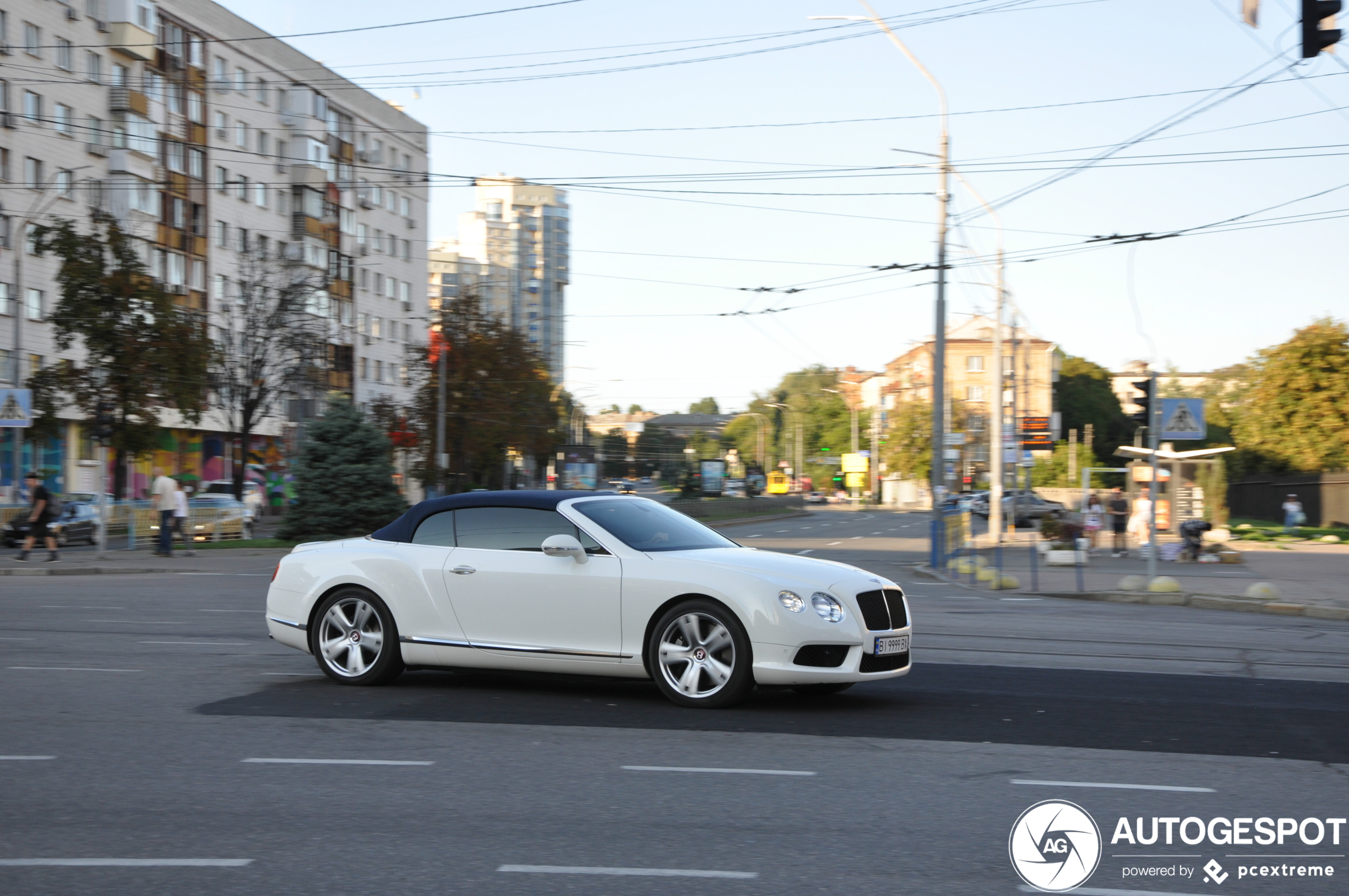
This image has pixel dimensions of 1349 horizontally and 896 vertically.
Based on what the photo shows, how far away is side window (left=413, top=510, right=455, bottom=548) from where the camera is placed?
954 centimetres

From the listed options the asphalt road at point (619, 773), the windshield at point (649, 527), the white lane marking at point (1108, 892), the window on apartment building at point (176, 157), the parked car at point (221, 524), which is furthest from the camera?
the window on apartment building at point (176, 157)

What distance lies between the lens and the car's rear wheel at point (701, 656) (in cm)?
838

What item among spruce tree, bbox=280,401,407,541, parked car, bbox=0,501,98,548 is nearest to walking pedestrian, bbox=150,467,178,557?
spruce tree, bbox=280,401,407,541

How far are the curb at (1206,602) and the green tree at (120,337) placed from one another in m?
26.6

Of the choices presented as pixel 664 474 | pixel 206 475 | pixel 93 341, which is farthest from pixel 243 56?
pixel 664 474

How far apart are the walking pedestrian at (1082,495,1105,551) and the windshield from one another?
2779cm

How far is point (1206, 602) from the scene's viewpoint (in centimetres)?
1936

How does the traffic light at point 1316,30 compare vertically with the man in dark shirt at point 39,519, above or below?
above

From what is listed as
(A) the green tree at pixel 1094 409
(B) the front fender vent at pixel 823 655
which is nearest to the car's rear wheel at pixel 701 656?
(B) the front fender vent at pixel 823 655

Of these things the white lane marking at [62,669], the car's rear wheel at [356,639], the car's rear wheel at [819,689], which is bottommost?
the white lane marking at [62,669]

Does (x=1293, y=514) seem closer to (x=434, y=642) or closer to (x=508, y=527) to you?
(x=508, y=527)

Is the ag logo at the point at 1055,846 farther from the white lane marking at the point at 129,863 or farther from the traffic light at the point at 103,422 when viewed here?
the traffic light at the point at 103,422

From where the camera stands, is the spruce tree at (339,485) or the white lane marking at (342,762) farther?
the spruce tree at (339,485)

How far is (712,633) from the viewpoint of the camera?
27.8ft
